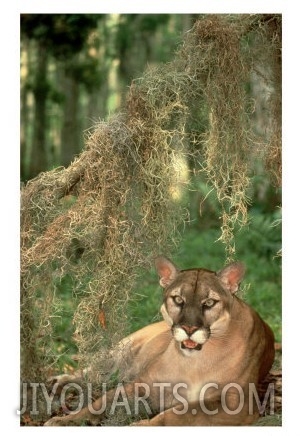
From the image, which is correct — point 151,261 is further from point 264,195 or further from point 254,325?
point 264,195

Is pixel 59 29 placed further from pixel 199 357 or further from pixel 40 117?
pixel 199 357

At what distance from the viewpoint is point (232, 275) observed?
18.8ft

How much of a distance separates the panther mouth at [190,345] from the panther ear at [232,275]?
459 mm

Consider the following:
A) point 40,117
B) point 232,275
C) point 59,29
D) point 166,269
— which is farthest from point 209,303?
point 40,117

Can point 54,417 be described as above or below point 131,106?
below

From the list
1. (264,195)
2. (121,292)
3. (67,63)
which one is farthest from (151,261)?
(67,63)

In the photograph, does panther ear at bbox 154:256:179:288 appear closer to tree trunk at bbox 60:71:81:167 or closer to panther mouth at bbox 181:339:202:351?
panther mouth at bbox 181:339:202:351

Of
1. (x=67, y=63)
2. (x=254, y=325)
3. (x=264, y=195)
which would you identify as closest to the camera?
(x=254, y=325)

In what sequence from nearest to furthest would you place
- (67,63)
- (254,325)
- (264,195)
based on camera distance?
(254,325) < (264,195) < (67,63)

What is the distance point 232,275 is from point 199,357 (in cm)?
59

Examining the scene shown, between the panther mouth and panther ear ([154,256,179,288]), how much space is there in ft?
1.50

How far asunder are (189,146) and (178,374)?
1672 millimetres
